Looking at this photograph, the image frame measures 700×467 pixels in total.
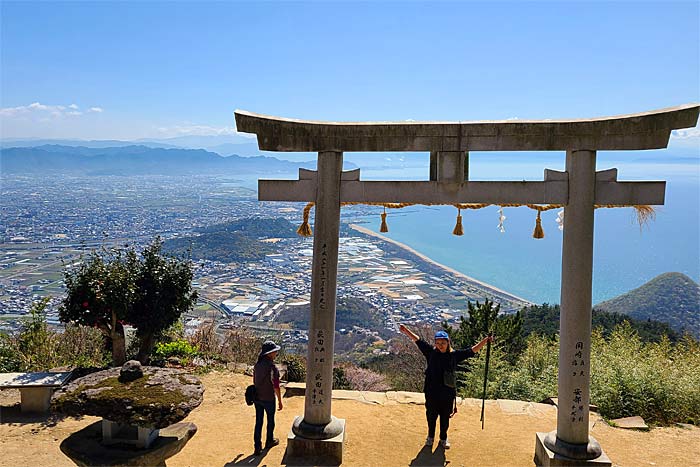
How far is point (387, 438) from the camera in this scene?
674 centimetres

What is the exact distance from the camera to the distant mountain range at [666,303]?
79.6 ft

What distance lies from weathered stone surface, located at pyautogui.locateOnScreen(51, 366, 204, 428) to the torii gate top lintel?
2785 mm

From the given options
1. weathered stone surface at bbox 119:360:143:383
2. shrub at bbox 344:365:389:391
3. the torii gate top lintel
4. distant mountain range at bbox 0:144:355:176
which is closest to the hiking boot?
weathered stone surface at bbox 119:360:143:383

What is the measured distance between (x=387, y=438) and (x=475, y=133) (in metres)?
3.84

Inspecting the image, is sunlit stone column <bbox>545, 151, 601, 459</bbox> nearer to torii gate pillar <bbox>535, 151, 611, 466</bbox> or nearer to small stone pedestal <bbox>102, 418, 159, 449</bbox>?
torii gate pillar <bbox>535, 151, 611, 466</bbox>

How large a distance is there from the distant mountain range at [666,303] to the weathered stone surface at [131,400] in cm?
2282

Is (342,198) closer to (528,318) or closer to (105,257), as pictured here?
(105,257)

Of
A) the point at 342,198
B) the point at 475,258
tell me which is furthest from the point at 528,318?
the point at 475,258

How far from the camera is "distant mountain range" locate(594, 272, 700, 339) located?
2426 centimetres

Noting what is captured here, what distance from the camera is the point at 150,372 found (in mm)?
5750

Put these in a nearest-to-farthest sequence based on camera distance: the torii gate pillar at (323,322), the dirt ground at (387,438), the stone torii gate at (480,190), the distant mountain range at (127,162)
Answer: the stone torii gate at (480,190) < the torii gate pillar at (323,322) < the dirt ground at (387,438) < the distant mountain range at (127,162)

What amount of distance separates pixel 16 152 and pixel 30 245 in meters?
90.9

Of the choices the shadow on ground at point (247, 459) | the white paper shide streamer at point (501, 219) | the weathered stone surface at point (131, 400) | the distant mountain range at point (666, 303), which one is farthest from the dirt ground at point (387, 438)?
the distant mountain range at point (666, 303)

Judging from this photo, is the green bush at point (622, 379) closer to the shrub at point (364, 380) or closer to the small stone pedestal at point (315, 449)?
the shrub at point (364, 380)
